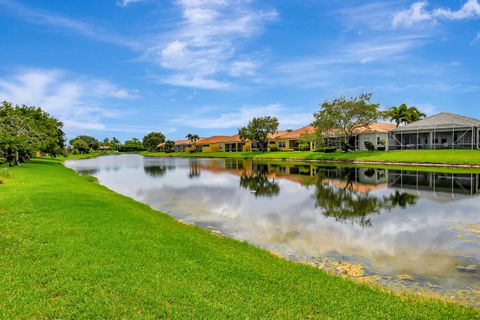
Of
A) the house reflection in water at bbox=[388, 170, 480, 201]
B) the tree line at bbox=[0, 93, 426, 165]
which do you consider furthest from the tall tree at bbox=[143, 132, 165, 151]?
the house reflection in water at bbox=[388, 170, 480, 201]

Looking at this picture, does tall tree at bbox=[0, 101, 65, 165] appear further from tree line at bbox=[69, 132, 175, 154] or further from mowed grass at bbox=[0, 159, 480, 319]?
tree line at bbox=[69, 132, 175, 154]

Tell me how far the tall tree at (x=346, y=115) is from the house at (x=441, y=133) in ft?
15.4

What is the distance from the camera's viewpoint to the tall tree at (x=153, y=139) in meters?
132

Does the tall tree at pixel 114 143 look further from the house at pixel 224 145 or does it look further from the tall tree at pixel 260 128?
the tall tree at pixel 260 128

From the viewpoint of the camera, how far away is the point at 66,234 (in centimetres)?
847

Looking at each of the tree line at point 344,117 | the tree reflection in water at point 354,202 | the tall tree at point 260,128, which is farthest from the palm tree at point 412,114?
the tree reflection in water at point 354,202

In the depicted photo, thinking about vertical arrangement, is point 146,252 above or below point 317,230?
above

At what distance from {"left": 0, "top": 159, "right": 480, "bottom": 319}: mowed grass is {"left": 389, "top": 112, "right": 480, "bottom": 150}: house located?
47.4 metres

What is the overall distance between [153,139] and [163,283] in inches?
5164

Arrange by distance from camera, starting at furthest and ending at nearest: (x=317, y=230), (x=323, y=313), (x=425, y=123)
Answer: (x=425, y=123) → (x=317, y=230) → (x=323, y=313)

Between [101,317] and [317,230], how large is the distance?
28.0 feet

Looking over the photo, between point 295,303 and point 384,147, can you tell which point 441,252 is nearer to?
point 295,303

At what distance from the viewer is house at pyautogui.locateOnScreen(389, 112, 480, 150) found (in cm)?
4581

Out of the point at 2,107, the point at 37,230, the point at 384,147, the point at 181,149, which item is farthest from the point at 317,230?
the point at 181,149
